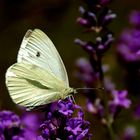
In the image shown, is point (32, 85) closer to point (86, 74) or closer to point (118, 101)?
point (118, 101)

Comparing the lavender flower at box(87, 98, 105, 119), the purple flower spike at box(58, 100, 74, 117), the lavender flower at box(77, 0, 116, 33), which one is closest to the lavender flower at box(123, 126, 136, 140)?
the lavender flower at box(87, 98, 105, 119)

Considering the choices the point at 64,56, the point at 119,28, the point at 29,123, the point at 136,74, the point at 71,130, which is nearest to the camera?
the point at 71,130

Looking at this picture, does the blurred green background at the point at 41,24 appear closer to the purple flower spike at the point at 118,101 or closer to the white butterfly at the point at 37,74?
the purple flower spike at the point at 118,101

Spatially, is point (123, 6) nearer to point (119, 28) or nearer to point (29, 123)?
point (119, 28)

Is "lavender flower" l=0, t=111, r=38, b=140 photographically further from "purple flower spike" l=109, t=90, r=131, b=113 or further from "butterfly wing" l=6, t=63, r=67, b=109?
"purple flower spike" l=109, t=90, r=131, b=113

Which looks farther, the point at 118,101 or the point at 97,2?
the point at 118,101

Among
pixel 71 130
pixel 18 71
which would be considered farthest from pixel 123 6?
pixel 71 130

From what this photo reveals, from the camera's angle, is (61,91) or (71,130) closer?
(71,130)

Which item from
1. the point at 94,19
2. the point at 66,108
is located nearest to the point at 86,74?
the point at 94,19
